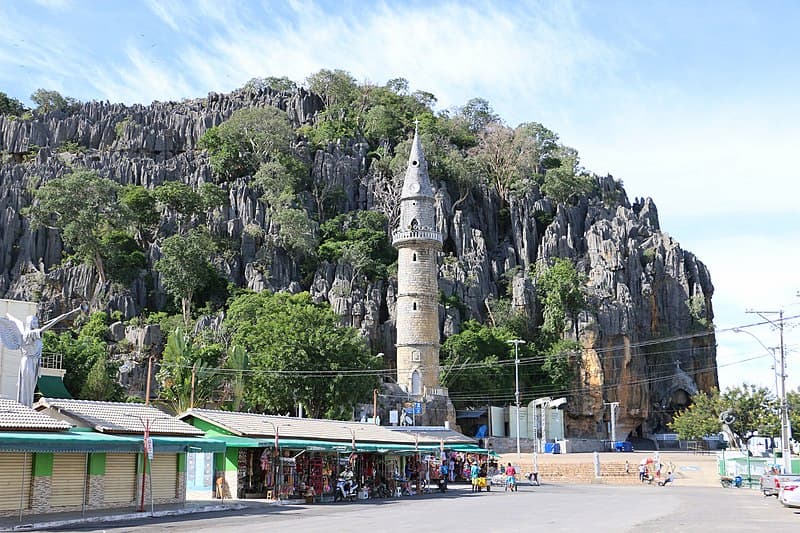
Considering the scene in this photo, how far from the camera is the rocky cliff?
263ft

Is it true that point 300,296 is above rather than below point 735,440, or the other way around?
above

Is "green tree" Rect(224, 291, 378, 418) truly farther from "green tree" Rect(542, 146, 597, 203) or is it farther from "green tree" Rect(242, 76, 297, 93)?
"green tree" Rect(242, 76, 297, 93)

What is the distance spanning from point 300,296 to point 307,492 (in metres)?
34.8

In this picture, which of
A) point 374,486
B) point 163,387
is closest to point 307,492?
point 374,486

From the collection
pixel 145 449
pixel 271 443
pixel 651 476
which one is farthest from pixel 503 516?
pixel 651 476

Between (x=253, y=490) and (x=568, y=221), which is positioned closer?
(x=253, y=490)

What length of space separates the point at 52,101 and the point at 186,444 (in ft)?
324

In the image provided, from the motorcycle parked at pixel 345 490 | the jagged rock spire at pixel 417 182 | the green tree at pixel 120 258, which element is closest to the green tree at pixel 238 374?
the motorcycle parked at pixel 345 490

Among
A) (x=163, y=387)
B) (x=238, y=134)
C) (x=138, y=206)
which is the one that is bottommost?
(x=163, y=387)

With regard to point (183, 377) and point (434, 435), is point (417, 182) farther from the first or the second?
point (183, 377)

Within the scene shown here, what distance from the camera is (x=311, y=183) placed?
95.2 metres

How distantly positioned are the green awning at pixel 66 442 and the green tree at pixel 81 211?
53.5 m

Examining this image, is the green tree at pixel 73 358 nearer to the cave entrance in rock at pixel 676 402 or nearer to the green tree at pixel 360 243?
the green tree at pixel 360 243

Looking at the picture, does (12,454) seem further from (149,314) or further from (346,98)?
(346,98)
